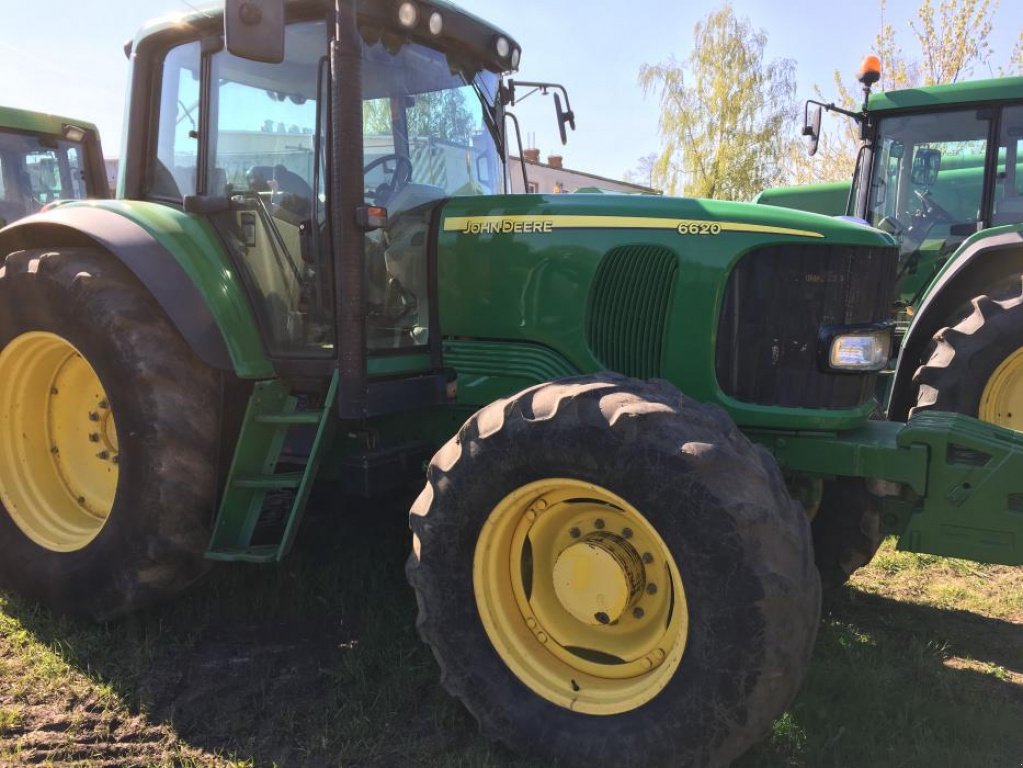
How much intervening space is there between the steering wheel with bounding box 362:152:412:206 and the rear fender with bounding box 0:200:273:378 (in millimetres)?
640

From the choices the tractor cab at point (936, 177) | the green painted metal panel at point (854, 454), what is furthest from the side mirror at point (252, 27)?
the tractor cab at point (936, 177)

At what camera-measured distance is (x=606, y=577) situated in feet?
7.94

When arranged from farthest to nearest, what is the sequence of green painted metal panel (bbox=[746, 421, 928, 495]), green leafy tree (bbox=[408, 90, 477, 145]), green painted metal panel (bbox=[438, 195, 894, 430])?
1. green leafy tree (bbox=[408, 90, 477, 145])
2. green painted metal panel (bbox=[438, 195, 894, 430])
3. green painted metal panel (bbox=[746, 421, 928, 495])

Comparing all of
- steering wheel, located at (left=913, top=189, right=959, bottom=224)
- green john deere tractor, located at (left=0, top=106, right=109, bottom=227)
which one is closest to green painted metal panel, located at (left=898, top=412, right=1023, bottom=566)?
steering wheel, located at (left=913, top=189, right=959, bottom=224)

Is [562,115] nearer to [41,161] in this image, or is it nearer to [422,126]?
[422,126]

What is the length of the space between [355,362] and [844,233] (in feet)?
5.69

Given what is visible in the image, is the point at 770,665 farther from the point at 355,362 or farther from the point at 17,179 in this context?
the point at 17,179

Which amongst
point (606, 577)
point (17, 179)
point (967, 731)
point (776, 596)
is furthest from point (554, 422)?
point (17, 179)

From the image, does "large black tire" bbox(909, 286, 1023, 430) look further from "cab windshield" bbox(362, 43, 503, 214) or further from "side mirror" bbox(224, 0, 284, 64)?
"side mirror" bbox(224, 0, 284, 64)

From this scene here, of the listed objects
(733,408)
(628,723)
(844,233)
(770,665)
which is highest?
(844,233)

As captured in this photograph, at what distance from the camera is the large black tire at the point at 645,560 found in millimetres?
2115

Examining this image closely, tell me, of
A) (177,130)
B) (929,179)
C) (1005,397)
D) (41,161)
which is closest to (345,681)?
(177,130)

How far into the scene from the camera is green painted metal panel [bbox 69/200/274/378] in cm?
311

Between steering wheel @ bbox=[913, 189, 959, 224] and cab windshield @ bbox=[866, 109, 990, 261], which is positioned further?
steering wheel @ bbox=[913, 189, 959, 224]
